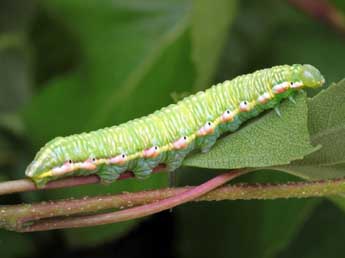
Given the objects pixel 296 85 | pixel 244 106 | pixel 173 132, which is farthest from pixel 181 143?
pixel 296 85

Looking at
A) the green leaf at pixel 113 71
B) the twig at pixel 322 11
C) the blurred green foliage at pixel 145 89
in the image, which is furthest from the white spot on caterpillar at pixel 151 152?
the twig at pixel 322 11

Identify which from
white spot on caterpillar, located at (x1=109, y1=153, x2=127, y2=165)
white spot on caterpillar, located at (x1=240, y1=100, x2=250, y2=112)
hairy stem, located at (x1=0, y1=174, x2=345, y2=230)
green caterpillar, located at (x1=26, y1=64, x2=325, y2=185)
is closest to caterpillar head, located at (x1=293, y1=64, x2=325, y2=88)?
green caterpillar, located at (x1=26, y1=64, x2=325, y2=185)

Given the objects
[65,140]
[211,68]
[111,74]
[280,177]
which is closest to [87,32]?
[111,74]

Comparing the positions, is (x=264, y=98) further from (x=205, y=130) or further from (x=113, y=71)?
(x=113, y=71)

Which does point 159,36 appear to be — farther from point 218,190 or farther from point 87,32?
point 218,190

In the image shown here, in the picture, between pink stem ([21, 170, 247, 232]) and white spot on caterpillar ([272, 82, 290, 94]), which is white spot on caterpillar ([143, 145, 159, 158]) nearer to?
pink stem ([21, 170, 247, 232])
